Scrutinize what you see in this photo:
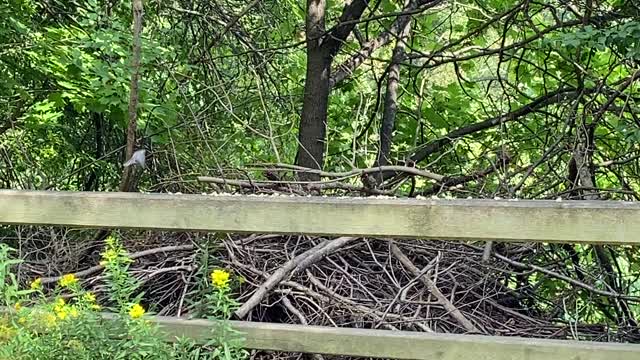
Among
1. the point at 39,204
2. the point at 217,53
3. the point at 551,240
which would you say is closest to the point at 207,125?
the point at 217,53

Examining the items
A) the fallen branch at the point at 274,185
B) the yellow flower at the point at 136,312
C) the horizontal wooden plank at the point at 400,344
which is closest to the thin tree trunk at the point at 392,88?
the fallen branch at the point at 274,185

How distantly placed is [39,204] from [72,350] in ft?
1.86

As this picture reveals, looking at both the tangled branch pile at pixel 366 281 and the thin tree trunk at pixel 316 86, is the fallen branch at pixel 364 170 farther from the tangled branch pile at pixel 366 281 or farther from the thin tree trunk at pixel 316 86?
the thin tree trunk at pixel 316 86

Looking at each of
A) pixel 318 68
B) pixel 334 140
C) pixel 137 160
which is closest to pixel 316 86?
pixel 318 68

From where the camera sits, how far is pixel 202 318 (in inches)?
92.2

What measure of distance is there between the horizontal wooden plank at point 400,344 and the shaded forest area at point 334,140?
0.31 m

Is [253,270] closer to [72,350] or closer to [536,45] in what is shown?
[72,350]

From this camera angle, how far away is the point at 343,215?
209 centimetres

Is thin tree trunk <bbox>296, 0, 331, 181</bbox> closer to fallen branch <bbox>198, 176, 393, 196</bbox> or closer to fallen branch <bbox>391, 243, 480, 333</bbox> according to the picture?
fallen branch <bbox>198, 176, 393, 196</bbox>

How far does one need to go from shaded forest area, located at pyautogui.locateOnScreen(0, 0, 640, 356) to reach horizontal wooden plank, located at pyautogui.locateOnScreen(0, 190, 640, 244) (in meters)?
0.39

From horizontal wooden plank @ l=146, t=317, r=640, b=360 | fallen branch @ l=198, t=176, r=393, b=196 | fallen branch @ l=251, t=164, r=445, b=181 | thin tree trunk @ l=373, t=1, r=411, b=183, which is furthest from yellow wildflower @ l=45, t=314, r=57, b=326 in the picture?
thin tree trunk @ l=373, t=1, r=411, b=183

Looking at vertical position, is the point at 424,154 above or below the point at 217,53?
below

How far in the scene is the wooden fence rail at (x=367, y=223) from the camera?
6.53 ft

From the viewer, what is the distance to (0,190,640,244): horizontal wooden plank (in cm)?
198
